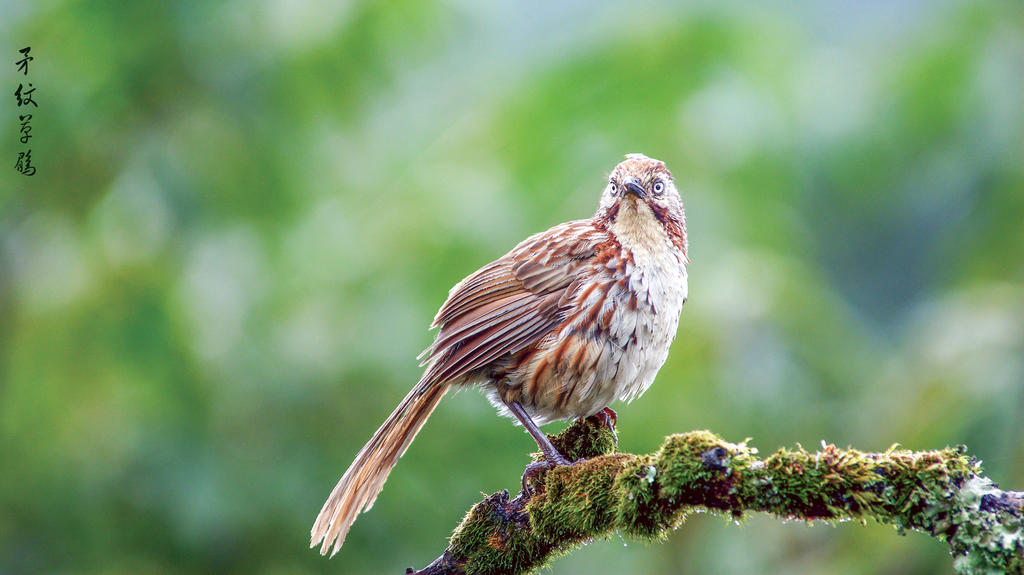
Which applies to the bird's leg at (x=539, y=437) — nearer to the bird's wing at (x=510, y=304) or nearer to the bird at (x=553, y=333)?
the bird at (x=553, y=333)

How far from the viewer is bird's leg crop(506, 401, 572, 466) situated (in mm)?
3276

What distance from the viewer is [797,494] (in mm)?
2305

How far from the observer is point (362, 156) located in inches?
288

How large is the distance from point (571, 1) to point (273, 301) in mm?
5407

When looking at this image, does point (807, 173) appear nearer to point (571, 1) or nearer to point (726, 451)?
point (571, 1)

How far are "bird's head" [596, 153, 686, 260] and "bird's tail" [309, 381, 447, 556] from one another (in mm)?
956

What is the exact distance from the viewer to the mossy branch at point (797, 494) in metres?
2.13

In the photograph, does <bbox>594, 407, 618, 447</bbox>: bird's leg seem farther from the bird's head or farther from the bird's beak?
the bird's beak

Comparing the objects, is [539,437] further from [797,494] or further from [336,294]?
[336,294]

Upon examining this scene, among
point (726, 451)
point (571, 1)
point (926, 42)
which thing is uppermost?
point (571, 1)

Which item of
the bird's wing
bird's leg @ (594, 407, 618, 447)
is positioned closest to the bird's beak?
the bird's wing

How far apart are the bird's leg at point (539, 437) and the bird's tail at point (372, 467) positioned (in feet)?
0.95

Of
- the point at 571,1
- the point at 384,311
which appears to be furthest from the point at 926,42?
the point at 384,311

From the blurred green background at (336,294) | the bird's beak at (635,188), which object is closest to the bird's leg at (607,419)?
the bird's beak at (635,188)
